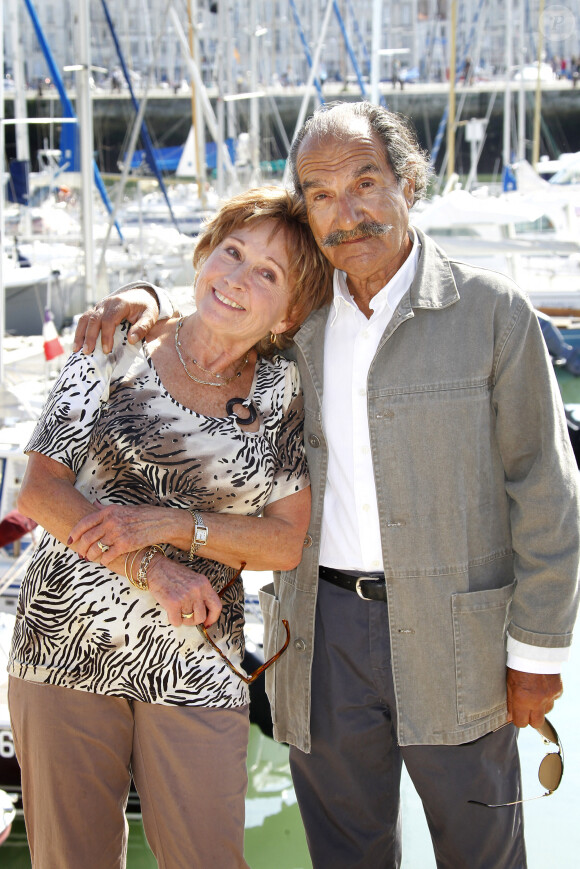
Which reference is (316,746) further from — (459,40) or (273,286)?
(459,40)

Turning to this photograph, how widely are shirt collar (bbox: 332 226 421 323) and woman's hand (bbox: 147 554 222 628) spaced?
710 mm

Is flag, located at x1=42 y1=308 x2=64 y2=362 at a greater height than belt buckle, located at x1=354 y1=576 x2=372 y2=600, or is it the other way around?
belt buckle, located at x1=354 y1=576 x2=372 y2=600

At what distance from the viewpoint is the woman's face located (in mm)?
1896

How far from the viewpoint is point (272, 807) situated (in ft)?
11.6

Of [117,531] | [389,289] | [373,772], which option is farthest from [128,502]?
[373,772]

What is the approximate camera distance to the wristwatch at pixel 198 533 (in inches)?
70.1

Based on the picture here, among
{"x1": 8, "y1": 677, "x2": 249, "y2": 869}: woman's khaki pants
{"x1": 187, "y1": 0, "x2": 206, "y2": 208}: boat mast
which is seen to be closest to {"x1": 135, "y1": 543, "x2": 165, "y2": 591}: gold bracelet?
{"x1": 8, "y1": 677, "x2": 249, "y2": 869}: woman's khaki pants

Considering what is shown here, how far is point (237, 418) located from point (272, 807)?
7.37ft

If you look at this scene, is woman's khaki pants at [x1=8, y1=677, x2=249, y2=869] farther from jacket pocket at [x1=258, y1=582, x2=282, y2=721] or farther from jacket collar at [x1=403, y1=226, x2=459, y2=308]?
jacket collar at [x1=403, y1=226, x2=459, y2=308]

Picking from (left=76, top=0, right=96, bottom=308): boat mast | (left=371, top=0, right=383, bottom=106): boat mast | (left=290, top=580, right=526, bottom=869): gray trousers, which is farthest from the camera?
(left=371, top=0, right=383, bottom=106): boat mast

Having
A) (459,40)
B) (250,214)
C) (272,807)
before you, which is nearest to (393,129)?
(250,214)

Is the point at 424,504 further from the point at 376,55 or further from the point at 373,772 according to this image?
the point at 376,55

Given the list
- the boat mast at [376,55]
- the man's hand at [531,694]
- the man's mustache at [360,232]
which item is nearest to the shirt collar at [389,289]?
the man's mustache at [360,232]

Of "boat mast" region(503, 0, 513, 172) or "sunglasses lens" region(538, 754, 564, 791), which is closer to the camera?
"sunglasses lens" region(538, 754, 564, 791)
